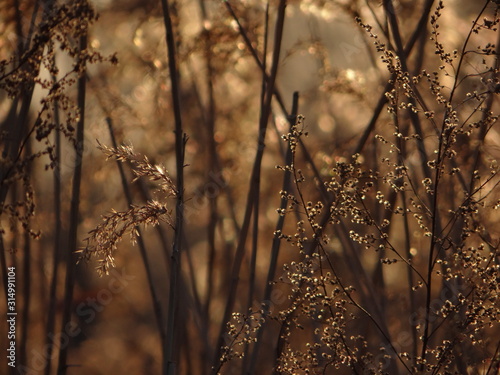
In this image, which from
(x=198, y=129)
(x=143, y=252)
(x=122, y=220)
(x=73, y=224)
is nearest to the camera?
(x=122, y=220)

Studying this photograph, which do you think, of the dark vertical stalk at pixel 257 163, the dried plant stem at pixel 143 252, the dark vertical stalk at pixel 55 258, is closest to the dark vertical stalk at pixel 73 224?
the dried plant stem at pixel 143 252

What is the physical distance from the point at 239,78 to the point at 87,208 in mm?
1399

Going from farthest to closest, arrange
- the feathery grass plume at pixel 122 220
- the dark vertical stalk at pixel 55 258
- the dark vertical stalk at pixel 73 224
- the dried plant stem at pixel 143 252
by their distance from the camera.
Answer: the dark vertical stalk at pixel 55 258
the dried plant stem at pixel 143 252
the dark vertical stalk at pixel 73 224
the feathery grass plume at pixel 122 220

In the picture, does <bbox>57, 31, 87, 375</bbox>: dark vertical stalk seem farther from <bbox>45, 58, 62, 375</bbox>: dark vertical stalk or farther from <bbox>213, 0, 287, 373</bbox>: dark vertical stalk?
<bbox>213, 0, 287, 373</bbox>: dark vertical stalk

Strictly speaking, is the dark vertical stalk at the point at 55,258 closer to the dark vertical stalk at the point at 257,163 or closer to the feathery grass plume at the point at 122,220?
the dark vertical stalk at the point at 257,163

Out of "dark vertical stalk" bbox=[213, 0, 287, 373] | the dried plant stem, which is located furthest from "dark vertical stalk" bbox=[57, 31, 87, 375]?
"dark vertical stalk" bbox=[213, 0, 287, 373]

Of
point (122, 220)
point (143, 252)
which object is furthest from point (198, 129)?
point (122, 220)

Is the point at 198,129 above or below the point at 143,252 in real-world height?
above

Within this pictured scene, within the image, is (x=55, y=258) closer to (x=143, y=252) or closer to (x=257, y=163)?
(x=143, y=252)

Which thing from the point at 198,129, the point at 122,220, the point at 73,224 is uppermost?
the point at 198,129

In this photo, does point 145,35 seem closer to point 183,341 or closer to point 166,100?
point 166,100

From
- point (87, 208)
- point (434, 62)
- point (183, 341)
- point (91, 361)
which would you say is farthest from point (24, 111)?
point (91, 361)

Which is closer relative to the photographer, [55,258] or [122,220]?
[122,220]

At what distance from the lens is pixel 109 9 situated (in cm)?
342
